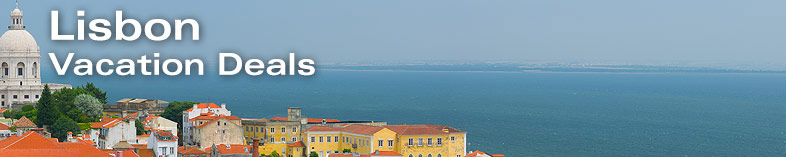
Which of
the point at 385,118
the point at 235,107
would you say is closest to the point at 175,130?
the point at 385,118

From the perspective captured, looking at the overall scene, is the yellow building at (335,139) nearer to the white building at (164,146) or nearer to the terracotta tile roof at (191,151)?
the terracotta tile roof at (191,151)

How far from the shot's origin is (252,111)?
140 m

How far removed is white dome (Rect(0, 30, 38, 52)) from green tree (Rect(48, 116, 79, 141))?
85.4 ft

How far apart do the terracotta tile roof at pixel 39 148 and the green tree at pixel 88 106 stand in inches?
833

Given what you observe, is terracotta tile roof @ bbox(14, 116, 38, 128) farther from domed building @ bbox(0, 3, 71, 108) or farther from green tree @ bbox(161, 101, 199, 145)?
domed building @ bbox(0, 3, 71, 108)

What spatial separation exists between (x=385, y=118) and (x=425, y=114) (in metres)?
13.7

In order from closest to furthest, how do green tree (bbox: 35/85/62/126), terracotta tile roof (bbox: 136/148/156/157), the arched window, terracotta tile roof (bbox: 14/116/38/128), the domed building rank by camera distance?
1. terracotta tile roof (bbox: 136/148/156/157)
2. terracotta tile roof (bbox: 14/116/38/128)
3. green tree (bbox: 35/85/62/126)
4. the domed building
5. the arched window

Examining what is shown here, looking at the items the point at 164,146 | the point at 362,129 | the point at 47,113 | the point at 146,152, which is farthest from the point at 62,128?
the point at 362,129

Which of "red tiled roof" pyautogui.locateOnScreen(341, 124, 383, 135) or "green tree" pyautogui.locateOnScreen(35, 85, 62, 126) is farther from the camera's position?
"green tree" pyautogui.locateOnScreen(35, 85, 62, 126)

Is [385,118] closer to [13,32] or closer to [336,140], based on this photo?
[13,32]

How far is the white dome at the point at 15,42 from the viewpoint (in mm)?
86688

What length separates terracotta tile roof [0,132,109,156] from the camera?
1807 inches

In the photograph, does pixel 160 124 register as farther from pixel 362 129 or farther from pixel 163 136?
pixel 362 129

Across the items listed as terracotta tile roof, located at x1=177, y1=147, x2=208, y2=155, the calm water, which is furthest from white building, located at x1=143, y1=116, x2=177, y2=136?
terracotta tile roof, located at x1=177, y1=147, x2=208, y2=155
